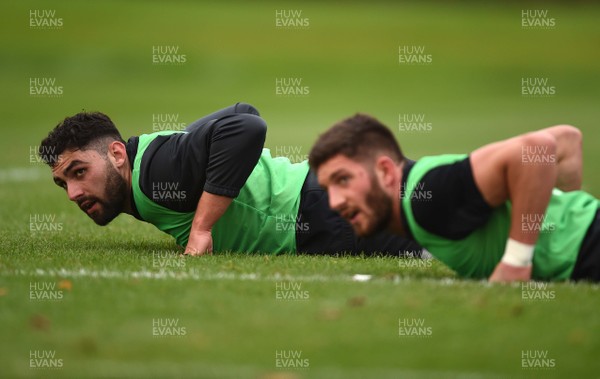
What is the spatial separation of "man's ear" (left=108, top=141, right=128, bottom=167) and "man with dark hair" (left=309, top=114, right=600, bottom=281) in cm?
212

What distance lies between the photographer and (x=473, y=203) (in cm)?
643

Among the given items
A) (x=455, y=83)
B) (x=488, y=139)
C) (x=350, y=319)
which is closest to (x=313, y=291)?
(x=350, y=319)

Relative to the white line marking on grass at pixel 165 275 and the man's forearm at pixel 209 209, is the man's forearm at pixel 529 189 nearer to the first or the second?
the white line marking on grass at pixel 165 275

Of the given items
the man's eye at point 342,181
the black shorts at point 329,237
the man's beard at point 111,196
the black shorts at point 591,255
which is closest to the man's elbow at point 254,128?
the black shorts at point 329,237

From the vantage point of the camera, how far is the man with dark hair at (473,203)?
20.8ft

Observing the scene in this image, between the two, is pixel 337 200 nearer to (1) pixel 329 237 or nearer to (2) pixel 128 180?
(1) pixel 329 237

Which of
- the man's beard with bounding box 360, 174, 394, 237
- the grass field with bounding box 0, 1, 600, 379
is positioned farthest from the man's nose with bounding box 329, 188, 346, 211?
the grass field with bounding box 0, 1, 600, 379

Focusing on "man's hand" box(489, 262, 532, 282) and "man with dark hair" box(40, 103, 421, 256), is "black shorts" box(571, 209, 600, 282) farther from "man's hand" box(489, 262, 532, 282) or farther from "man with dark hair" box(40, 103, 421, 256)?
"man with dark hair" box(40, 103, 421, 256)

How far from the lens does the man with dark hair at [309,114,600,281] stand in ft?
20.8

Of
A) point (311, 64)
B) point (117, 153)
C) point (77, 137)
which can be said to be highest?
point (311, 64)

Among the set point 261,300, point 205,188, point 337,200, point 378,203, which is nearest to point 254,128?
point 205,188

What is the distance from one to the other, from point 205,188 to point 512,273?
102 inches

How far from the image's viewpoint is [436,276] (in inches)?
281

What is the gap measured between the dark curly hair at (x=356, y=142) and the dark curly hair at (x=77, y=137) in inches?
87.6
